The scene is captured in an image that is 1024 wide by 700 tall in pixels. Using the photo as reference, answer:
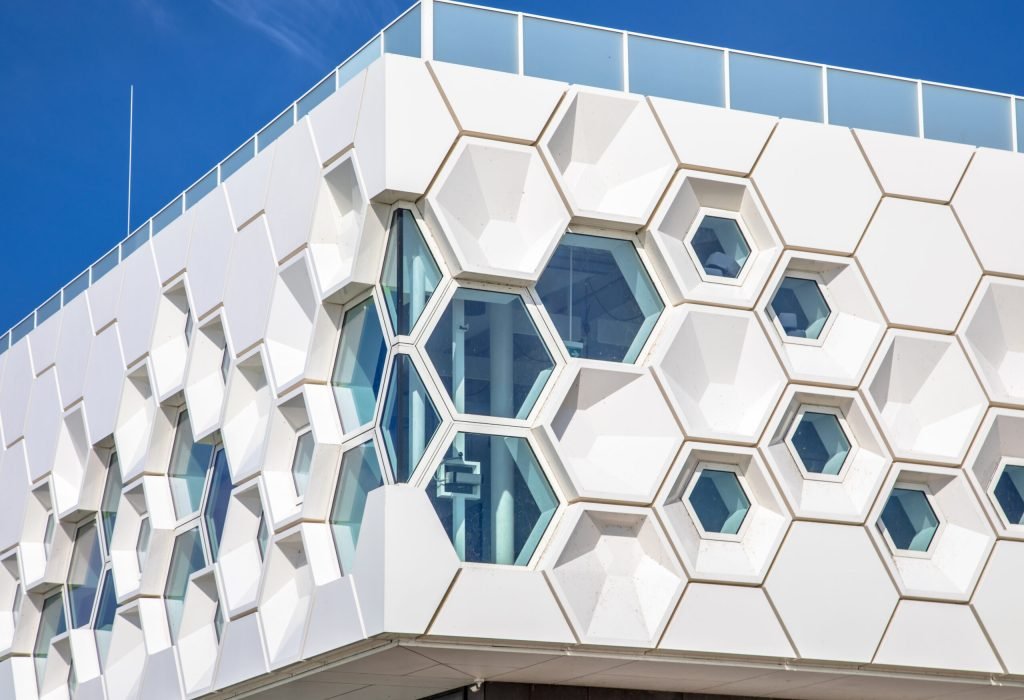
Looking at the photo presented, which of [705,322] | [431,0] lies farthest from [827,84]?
[431,0]

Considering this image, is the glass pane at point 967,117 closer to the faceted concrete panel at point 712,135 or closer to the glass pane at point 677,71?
the faceted concrete panel at point 712,135

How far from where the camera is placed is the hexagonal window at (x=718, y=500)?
1730 cm

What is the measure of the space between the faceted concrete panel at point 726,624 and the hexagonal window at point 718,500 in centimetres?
61

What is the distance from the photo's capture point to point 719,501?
1742cm

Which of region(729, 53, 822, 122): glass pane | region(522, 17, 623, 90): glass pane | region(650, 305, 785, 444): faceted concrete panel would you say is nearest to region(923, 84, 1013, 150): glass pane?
region(729, 53, 822, 122): glass pane

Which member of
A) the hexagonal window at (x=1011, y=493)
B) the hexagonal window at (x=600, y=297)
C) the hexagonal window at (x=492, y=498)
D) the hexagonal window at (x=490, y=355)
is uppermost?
the hexagonal window at (x=600, y=297)

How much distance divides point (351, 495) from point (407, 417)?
1.21 metres

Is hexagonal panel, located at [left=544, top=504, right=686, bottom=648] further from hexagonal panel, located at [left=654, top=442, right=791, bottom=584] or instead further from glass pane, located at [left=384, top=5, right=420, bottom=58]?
glass pane, located at [left=384, top=5, right=420, bottom=58]

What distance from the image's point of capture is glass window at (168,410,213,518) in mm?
20188

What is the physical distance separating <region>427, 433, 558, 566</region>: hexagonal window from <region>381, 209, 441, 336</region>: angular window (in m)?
1.26

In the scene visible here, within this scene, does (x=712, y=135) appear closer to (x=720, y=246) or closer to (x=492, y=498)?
(x=720, y=246)

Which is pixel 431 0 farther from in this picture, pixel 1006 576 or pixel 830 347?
pixel 1006 576

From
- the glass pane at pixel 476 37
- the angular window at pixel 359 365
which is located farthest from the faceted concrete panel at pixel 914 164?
the angular window at pixel 359 365

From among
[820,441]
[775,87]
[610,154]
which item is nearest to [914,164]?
[775,87]
